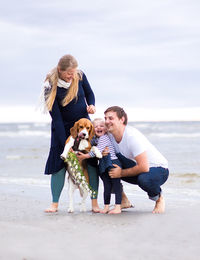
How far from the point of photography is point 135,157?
468 cm

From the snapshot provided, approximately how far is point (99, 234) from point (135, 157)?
1.12m

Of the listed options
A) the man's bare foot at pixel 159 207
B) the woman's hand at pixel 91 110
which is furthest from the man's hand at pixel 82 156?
the man's bare foot at pixel 159 207

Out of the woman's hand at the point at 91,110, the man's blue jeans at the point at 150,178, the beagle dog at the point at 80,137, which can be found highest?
the woman's hand at the point at 91,110

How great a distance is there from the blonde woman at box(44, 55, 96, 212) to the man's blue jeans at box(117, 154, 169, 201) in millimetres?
652

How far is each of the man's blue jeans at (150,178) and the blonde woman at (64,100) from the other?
0.65 meters

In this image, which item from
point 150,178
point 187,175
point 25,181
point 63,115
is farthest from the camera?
point 187,175

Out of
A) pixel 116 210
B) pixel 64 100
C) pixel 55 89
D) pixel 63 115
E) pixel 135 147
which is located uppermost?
pixel 55 89

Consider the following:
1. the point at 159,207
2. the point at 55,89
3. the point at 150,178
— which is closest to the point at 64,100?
the point at 55,89

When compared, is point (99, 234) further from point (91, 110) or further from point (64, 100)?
point (64, 100)

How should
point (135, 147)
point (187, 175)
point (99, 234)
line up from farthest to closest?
point (187, 175)
point (135, 147)
point (99, 234)

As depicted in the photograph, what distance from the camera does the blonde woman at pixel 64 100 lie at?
479 centimetres

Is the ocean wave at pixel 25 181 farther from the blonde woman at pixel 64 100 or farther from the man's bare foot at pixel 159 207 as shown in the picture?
the man's bare foot at pixel 159 207

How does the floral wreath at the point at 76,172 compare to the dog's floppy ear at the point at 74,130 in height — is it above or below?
below

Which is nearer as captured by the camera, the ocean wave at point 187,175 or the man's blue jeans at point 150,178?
the man's blue jeans at point 150,178
